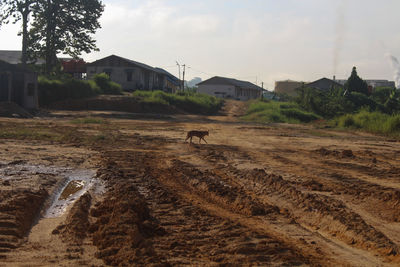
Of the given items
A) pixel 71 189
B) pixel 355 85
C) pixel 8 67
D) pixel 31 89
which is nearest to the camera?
pixel 71 189

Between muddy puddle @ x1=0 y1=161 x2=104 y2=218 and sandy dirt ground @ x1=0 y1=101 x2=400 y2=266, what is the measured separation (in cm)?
2

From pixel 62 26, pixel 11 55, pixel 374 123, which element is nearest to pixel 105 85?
pixel 62 26

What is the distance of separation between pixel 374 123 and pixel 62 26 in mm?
28753

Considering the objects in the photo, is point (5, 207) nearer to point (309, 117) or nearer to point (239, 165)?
point (239, 165)

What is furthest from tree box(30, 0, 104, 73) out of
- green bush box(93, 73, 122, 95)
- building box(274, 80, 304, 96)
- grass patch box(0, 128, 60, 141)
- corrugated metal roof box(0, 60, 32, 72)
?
building box(274, 80, 304, 96)

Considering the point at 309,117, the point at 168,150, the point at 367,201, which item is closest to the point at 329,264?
the point at 367,201

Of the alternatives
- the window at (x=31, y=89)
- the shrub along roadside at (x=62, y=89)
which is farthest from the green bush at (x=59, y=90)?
the window at (x=31, y=89)

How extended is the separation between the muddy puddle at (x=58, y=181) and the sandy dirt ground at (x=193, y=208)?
0.06 ft

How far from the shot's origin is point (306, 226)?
6.51 m

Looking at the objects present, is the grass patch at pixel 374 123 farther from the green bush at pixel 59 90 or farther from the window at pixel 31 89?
the green bush at pixel 59 90

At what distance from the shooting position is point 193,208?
23.1 ft

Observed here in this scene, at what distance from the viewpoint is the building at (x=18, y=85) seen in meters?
28.0

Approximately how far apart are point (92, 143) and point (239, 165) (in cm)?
556

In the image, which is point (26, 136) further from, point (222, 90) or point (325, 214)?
point (222, 90)
